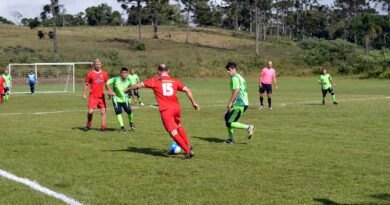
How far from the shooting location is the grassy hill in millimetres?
75375

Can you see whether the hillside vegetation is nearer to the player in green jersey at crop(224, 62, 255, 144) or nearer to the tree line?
the tree line

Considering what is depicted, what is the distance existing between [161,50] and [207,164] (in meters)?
91.1

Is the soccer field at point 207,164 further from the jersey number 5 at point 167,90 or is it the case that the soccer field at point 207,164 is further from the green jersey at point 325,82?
the green jersey at point 325,82

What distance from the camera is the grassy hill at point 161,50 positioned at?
247 ft

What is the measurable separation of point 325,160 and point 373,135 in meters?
4.30

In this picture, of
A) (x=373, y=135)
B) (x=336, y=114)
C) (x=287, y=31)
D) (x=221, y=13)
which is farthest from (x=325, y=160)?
(x=287, y=31)

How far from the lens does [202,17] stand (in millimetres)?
145750

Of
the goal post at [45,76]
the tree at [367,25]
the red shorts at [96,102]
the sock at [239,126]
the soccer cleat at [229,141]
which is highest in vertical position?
the tree at [367,25]

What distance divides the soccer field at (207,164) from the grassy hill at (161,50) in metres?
52.3

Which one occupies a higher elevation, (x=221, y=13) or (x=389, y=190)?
(x=221, y=13)

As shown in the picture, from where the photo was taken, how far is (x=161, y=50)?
101 meters

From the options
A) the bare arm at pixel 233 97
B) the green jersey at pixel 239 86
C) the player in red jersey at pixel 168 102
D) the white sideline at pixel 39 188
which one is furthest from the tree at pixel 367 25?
the white sideline at pixel 39 188

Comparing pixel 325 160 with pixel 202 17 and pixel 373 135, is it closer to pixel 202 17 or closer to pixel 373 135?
pixel 373 135

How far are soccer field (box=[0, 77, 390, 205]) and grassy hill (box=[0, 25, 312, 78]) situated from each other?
52.3 m
